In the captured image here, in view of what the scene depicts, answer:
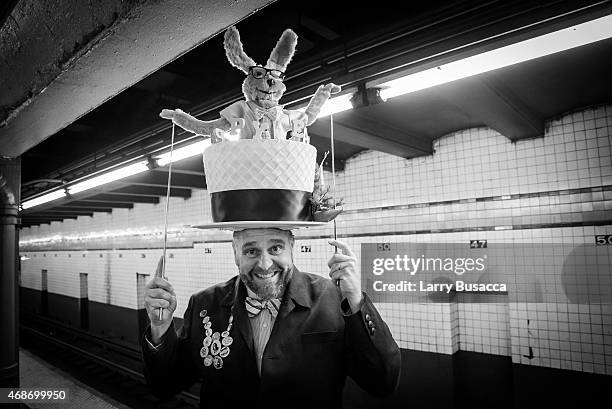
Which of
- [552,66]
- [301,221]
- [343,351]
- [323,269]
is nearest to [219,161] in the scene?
[301,221]

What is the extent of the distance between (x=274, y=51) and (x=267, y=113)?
32cm

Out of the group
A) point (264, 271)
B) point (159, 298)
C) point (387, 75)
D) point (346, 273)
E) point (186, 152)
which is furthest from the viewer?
point (186, 152)

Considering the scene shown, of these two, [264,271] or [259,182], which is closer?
[259,182]

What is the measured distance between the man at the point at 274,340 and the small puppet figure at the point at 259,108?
0.52 metres

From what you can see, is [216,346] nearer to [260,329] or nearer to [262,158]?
[260,329]

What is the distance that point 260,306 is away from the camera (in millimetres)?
2074

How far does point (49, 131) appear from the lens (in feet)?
11.0

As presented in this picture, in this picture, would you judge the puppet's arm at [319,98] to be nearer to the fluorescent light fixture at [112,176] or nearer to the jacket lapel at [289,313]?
the jacket lapel at [289,313]

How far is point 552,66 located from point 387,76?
186 centimetres

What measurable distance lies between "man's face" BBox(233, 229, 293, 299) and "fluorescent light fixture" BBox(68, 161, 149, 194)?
3153 millimetres

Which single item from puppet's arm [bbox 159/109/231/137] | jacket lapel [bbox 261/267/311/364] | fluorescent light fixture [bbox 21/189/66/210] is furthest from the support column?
jacket lapel [bbox 261/267/311/364]

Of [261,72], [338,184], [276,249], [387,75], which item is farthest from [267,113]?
[338,184]

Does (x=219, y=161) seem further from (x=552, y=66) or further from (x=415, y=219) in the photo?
(x=415, y=219)

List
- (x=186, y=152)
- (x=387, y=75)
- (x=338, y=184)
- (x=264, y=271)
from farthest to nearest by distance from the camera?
(x=338, y=184), (x=186, y=152), (x=387, y=75), (x=264, y=271)
